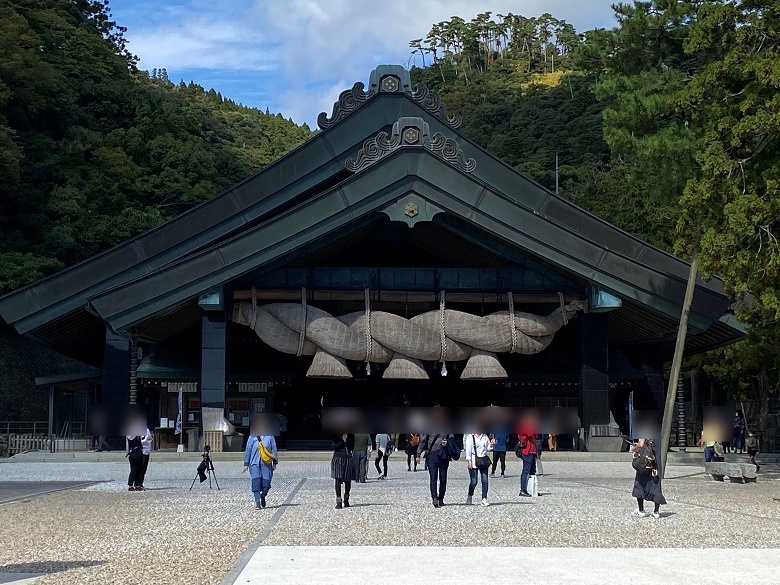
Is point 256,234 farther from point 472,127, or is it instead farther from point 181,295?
point 472,127

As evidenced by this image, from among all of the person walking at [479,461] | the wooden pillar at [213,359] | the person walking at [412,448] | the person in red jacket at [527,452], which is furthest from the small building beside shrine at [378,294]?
the person walking at [479,461]

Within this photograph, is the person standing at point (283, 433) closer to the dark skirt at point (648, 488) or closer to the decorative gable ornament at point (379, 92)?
the decorative gable ornament at point (379, 92)

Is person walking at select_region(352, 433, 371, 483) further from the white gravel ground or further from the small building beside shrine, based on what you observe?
the small building beside shrine

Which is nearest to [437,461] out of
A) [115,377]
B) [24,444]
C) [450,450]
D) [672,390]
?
[450,450]

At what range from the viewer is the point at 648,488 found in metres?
16.3

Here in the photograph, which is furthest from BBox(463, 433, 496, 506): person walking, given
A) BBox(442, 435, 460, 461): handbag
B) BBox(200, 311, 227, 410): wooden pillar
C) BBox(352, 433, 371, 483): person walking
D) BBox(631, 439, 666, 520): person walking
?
BBox(200, 311, 227, 410): wooden pillar

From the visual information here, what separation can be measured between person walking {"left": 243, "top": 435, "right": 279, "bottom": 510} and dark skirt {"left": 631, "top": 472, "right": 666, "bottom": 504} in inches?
230

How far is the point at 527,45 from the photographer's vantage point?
628ft

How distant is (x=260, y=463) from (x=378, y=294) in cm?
1546

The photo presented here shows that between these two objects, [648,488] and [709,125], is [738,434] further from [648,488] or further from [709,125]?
[648,488]

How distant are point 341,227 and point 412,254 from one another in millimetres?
5799

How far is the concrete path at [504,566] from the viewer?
10.2 metres

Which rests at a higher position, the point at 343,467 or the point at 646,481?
the point at 343,467

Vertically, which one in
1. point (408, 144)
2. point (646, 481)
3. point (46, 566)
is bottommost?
point (46, 566)
